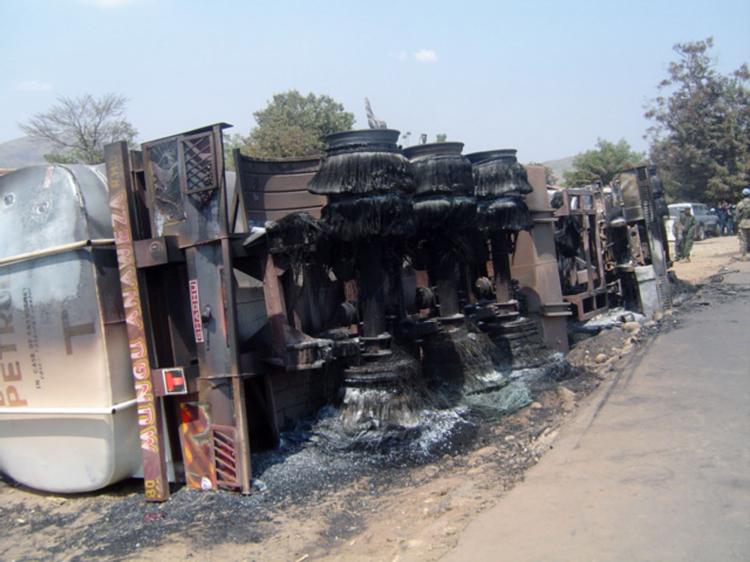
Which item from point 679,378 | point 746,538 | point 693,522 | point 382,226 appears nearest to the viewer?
point 746,538

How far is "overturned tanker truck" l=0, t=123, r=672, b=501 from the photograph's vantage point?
495cm

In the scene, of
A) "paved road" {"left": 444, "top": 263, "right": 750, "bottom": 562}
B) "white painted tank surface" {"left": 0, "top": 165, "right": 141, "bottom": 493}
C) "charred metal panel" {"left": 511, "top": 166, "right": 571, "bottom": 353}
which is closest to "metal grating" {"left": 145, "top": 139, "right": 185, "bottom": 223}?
"white painted tank surface" {"left": 0, "top": 165, "right": 141, "bottom": 493}

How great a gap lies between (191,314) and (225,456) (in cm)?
106

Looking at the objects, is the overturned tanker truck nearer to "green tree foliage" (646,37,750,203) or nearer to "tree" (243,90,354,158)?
"tree" (243,90,354,158)

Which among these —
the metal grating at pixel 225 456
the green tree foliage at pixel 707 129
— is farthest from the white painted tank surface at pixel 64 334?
the green tree foliage at pixel 707 129

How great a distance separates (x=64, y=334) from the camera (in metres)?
5.04

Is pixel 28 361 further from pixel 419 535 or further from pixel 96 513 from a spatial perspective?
pixel 419 535

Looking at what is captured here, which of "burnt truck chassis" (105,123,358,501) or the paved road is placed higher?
"burnt truck chassis" (105,123,358,501)

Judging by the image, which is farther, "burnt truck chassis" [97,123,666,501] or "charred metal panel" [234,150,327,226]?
"charred metal panel" [234,150,327,226]

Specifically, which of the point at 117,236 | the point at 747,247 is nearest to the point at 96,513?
the point at 117,236

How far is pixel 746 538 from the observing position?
3.19 m

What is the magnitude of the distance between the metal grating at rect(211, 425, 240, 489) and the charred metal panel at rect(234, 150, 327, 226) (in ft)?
5.98

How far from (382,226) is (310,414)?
1.71 meters

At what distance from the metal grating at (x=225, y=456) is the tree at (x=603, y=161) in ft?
121
